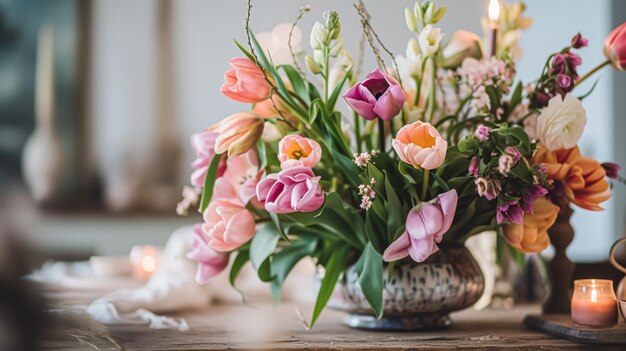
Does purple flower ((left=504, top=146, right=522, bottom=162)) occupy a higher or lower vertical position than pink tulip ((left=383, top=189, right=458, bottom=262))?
higher

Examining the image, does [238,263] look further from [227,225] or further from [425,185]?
[425,185]

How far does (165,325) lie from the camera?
1047 mm

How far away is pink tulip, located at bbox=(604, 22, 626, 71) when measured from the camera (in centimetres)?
95

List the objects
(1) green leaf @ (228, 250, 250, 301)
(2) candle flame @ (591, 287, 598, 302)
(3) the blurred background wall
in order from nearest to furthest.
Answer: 1. (2) candle flame @ (591, 287, 598, 302)
2. (1) green leaf @ (228, 250, 250, 301)
3. (3) the blurred background wall

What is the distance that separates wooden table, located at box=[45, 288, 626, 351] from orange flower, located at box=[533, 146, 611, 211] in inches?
7.7

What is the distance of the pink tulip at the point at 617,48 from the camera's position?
95 cm

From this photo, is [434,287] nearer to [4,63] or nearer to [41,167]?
[41,167]

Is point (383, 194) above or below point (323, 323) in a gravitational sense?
above

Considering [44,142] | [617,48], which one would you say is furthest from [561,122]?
[44,142]

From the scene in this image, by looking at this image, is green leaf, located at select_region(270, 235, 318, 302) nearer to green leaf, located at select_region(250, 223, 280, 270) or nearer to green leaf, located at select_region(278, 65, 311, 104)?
green leaf, located at select_region(250, 223, 280, 270)

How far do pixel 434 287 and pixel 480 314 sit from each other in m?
0.31

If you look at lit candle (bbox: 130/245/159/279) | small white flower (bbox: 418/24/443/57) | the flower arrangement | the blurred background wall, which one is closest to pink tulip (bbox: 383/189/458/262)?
the flower arrangement

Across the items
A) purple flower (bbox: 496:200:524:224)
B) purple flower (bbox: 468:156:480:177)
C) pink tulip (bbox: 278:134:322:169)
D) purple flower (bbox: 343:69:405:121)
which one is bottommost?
purple flower (bbox: 496:200:524:224)

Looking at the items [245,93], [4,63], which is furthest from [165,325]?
[4,63]
